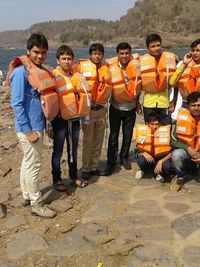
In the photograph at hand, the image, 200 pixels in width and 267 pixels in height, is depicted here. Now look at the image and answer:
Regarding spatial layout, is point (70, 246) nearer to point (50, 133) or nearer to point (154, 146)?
point (50, 133)

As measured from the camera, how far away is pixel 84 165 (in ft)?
18.5

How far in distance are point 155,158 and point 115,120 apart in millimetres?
797

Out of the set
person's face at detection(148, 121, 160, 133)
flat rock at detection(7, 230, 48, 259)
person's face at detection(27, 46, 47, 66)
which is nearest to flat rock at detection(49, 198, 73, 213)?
flat rock at detection(7, 230, 48, 259)

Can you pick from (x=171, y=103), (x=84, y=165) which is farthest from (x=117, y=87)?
(x=84, y=165)

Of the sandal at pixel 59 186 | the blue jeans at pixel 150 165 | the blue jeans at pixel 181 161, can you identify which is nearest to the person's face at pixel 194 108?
the blue jeans at pixel 181 161

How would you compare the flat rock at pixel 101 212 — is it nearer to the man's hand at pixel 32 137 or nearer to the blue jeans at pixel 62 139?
the blue jeans at pixel 62 139

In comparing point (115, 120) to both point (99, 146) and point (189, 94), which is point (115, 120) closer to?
point (99, 146)

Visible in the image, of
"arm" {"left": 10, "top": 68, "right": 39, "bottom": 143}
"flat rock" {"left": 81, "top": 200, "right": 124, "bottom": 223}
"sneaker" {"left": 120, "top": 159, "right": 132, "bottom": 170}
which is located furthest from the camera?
"sneaker" {"left": 120, "top": 159, "right": 132, "bottom": 170}

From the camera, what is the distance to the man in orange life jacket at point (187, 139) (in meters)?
4.98

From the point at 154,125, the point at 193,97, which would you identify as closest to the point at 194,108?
the point at 193,97

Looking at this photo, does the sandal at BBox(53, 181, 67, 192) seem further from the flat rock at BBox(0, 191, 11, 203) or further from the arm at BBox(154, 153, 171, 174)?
the arm at BBox(154, 153, 171, 174)

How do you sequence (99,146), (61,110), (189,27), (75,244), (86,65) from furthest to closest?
(189,27) → (99,146) → (86,65) → (61,110) → (75,244)

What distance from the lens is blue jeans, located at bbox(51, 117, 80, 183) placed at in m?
4.94

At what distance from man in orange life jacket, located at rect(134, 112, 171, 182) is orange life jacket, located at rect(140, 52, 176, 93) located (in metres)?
0.40
